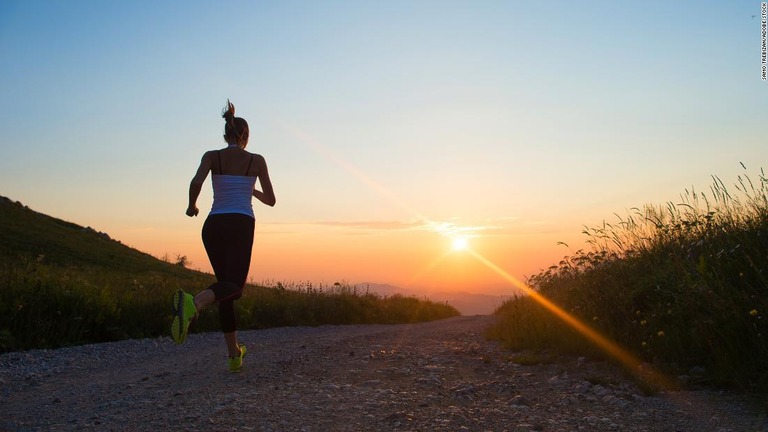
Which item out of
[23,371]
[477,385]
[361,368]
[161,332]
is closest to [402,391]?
[477,385]

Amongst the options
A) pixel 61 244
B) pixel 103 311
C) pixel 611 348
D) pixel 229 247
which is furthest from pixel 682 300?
pixel 61 244

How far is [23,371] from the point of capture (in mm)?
7543

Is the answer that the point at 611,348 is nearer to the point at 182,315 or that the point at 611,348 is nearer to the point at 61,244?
the point at 182,315

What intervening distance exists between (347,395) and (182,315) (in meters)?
1.80

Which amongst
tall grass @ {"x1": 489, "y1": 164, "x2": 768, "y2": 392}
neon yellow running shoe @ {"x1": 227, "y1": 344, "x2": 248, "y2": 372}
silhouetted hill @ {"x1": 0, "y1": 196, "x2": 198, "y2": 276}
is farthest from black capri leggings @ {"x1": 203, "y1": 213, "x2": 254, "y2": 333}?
silhouetted hill @ {"x1": 0, "y1": 196, "x2": 198, "y2": 276}

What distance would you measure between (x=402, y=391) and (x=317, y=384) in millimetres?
928

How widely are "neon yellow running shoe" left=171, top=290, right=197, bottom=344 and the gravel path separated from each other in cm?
59

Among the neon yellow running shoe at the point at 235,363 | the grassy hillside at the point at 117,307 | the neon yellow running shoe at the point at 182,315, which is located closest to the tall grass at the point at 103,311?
the grassy hillside at the point at 117,307

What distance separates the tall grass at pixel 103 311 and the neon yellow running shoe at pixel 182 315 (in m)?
4.78

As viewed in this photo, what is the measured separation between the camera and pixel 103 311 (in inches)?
430

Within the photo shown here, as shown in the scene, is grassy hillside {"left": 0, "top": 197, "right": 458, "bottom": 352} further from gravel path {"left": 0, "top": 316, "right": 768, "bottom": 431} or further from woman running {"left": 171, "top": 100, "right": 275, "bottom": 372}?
woman running {"left": 171, "top": 100, "right": 275, "bottom": 372}

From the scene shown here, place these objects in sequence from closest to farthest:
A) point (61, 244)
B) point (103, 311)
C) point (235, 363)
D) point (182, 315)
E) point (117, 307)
Answer: point (182, 315) < point (235, 363) < point (103, 311) < point (117, 307) < point (61, 244)

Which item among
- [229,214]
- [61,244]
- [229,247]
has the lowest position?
[229,247]

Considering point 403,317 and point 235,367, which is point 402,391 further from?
point 403,317
